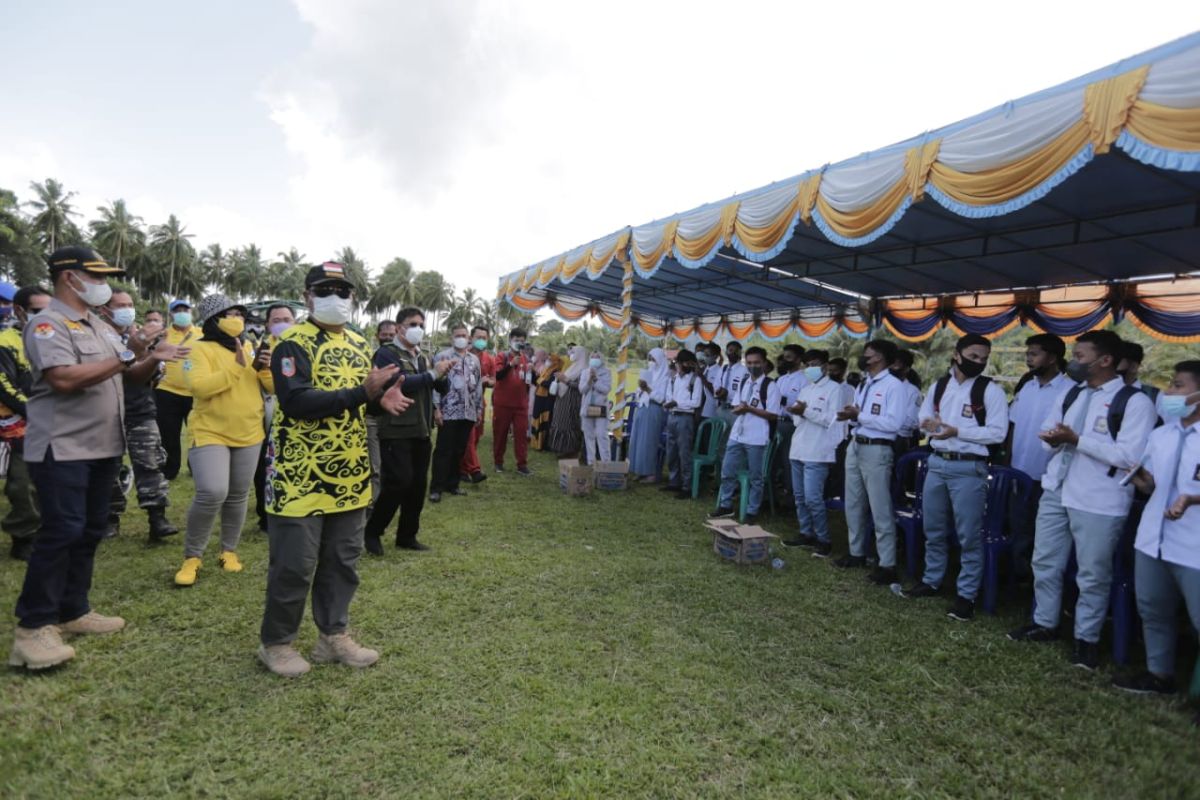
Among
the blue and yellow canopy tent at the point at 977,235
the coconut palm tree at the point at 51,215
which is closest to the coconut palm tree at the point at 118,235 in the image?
the coconut palm tree at the point at 51,215

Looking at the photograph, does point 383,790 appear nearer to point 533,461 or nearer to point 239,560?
point 239,560

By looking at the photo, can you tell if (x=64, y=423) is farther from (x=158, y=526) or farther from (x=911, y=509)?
(x=911, y=509)

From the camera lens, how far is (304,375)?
2553mm

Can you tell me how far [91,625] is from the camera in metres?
2.97

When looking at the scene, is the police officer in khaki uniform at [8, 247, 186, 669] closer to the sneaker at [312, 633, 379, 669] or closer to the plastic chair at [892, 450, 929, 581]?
the sneaker at [312, 633, 379, 669]

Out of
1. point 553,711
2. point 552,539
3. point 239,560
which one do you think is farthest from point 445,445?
point 553,711

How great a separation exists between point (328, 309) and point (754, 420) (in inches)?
175

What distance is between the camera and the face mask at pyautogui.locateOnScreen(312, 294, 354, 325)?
2.67 metres

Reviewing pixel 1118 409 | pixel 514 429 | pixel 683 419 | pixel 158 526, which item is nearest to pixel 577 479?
pixel 514 429

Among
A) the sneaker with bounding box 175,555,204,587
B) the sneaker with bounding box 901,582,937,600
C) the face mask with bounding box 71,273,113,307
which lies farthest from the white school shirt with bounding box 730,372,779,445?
the face mask with bounding box 71,273,113,307

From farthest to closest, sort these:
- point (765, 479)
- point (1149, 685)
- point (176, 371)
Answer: point (765, 479), point (176, 371), point (1149, 685)

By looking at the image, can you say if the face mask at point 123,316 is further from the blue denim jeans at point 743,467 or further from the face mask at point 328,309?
the blue denim jeans at point 743,467

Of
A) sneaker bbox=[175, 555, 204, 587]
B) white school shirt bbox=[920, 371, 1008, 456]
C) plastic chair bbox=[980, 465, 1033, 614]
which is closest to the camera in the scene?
sneaker bbox=[175, 555, 204, 587]

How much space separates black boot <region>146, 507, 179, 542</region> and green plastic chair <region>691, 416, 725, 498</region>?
5.14m
